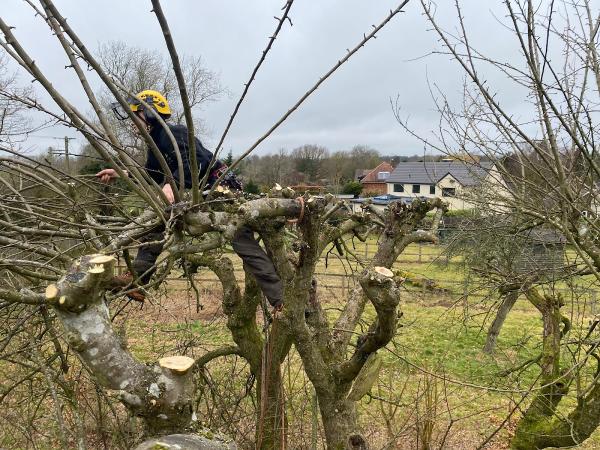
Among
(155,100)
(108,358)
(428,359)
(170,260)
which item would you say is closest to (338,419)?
(170,260)

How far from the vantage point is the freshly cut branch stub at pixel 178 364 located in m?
1.62

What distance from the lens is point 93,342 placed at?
5.12ft

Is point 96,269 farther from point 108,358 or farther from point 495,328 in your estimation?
point 495,328

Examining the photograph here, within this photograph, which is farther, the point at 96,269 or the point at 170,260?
the point at 170,260

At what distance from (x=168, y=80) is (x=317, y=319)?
13.2 metres

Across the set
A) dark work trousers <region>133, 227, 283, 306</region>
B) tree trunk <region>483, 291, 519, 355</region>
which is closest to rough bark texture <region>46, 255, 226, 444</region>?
dark work trousers <region>133, 227, 283, 306</region>

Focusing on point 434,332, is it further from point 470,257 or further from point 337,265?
point 337,265

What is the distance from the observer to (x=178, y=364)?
165 centimetres

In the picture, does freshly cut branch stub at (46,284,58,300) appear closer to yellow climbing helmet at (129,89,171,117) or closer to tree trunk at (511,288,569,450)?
yellow climbing helmet at (129,89,171,117)

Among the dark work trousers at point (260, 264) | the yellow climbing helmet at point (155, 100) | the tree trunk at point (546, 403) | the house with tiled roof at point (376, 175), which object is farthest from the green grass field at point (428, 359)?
the house with tiled roof at point (376, 175)

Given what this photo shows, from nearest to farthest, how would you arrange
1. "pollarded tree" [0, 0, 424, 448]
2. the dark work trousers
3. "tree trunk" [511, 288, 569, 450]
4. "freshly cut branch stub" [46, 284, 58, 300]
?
"freshly cut branch stub" [46, 284, 58, 300]
"pollarded tree" [0, 0, 424, 448]
the dark work trousers
"tree trunk" [511, 288, 569, 450]

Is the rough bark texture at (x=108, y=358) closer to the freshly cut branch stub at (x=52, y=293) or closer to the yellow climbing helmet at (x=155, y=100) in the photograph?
the freshly cut branch stub at (x=52, y=293)

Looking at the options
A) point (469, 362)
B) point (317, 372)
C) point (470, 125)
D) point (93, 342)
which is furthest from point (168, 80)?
point (93, 342)

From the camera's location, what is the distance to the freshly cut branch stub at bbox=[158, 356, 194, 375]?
162 centimetres
